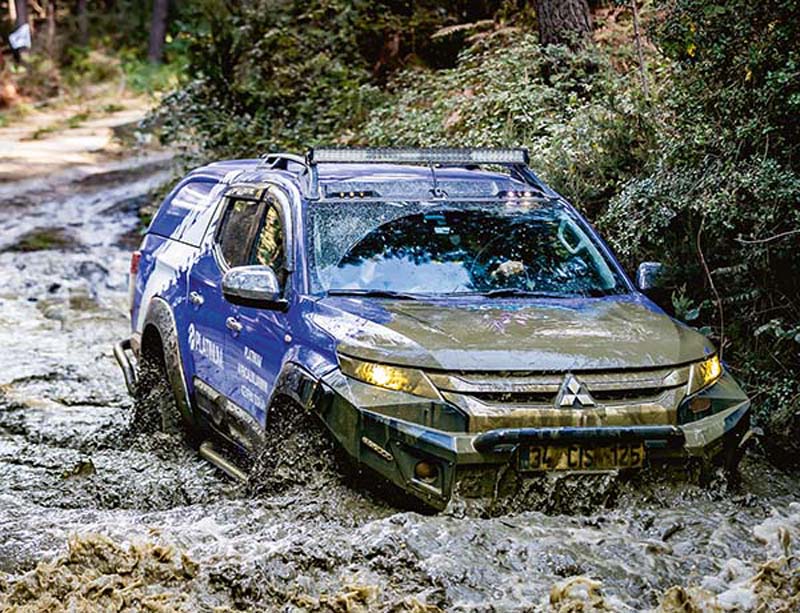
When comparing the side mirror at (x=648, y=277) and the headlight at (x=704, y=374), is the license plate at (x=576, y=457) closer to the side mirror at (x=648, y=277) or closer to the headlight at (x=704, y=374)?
the headlight at (x=704, y=374)

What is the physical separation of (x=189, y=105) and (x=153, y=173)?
670 centimetres

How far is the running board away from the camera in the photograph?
6613mm

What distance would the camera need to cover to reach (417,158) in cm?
681

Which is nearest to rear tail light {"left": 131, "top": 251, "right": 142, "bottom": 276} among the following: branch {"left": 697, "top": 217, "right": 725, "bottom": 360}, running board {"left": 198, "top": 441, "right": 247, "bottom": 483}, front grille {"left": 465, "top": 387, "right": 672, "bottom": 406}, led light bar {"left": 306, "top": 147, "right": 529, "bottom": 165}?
running board {"left": 198, "top": 441, "right": 247, "bottom": 483}

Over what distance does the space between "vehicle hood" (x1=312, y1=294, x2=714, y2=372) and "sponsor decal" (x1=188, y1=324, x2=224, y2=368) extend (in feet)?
3.62

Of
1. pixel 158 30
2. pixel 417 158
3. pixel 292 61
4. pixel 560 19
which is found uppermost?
pixel 560 19

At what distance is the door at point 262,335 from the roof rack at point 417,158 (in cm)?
26

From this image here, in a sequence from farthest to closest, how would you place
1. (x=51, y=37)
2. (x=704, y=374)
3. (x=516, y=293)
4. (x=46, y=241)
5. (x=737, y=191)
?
(x=51, y=37) → (x=46, y=241) → (x=737, y=191) → (x=516, y=293) → (x=704, y=374)

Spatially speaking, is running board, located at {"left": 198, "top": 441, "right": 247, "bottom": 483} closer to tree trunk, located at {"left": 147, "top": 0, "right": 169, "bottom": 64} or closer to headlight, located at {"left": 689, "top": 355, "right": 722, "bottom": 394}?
headlight, located at {"left": 689, "top": 355, "right": 722, "bottom": 394}

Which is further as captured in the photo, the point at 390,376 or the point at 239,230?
the point at 239,230

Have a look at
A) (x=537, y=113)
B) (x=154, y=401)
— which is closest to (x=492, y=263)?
(x=154, y=401)

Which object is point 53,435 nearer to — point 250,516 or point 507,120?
point 250,516

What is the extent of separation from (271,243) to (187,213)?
1.60 meters

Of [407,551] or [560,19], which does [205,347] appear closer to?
[407,551]
